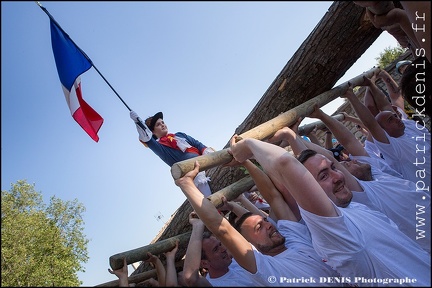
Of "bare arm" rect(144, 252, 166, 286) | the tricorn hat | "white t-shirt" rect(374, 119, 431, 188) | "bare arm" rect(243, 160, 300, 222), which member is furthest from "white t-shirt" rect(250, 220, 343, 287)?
the tricorn hat

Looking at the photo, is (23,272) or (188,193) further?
(23,272)

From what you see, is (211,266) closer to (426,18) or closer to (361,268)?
(361,268)

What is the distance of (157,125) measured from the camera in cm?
427

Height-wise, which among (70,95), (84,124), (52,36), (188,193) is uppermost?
(52,36)

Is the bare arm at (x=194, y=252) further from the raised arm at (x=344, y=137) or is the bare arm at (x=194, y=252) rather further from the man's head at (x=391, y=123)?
the man's head at (x=391, y=123)

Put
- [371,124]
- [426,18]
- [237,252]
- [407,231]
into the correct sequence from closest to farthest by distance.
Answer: [426,18]
[237,252]
[407,231]
[371,124]

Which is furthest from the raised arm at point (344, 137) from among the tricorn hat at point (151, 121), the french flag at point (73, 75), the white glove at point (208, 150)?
the french flag at point (73, 75)

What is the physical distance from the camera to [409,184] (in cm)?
243

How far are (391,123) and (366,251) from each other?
6.31 ft

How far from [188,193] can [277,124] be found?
0.97 metres

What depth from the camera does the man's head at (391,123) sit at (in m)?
3.20

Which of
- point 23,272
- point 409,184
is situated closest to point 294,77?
point 409,184

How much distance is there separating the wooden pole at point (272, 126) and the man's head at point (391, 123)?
1.40 feet

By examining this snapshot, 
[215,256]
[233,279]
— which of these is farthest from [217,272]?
[233,279]
